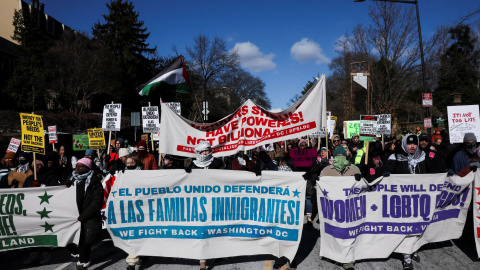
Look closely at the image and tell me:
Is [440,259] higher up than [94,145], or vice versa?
[94,145]

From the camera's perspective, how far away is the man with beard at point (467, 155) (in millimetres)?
5801

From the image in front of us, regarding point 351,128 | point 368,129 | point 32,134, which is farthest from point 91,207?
point 351,128

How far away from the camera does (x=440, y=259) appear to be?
191 inches

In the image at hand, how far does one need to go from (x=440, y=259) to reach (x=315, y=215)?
10.1ft

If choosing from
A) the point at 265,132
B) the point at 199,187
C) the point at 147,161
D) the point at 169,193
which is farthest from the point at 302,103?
Answer: the point at 147,161

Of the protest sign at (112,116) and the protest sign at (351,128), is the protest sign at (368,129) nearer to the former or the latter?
the protest sign at (351,128)

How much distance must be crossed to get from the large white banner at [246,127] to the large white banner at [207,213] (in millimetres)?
945

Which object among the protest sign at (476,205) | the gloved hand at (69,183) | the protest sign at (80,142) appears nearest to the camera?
the gloved hand at (69,183)

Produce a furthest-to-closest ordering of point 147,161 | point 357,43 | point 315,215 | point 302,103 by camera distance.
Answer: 1. point 357,43
2. point 315,215
3. point 147,161
4. point 302,103

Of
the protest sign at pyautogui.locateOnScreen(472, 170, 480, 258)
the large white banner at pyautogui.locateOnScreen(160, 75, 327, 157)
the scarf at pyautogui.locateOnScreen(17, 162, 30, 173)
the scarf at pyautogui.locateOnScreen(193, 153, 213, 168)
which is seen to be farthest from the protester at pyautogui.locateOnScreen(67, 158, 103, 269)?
the protest sign at pyautogui.locateOnScreen(472, 170, 480, 258)

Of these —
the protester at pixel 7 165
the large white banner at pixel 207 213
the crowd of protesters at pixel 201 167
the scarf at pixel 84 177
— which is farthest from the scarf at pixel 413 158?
the protester at pixel 7 165

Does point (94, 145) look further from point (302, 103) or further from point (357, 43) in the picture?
point (357, 43)

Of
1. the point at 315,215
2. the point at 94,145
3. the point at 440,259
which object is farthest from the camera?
the point at 94,145

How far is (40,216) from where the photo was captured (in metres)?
4.73
